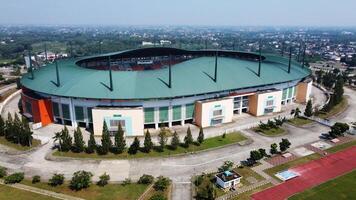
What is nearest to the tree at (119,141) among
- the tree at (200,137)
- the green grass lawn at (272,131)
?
the tree at (200,137)

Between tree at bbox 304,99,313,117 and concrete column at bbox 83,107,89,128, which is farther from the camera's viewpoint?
tree at bbox 304,99,313,117

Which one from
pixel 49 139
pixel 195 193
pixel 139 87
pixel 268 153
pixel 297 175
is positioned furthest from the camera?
pixel 139 87

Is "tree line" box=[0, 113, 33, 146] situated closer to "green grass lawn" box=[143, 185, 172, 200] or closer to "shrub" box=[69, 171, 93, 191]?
"shrub" box=[69, 171, 93, 191]

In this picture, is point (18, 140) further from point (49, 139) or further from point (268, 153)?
point (268, 153)

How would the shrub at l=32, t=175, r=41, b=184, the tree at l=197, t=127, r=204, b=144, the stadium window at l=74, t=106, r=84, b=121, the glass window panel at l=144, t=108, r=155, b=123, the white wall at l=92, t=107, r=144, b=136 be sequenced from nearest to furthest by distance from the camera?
the shrub at l=32, t=175, r=41, b=184
the tree at l=197, t=127, r=204, b=144
the white wall at l=92, t=107, r=144, b=136
the glass window panel at l=144, t=108, r=155, b=123
the stadium window at l=74, t=106, r=84, b=121

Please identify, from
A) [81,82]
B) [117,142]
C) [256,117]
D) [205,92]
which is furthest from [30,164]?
[256,117]

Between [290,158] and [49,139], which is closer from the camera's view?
[290,158]

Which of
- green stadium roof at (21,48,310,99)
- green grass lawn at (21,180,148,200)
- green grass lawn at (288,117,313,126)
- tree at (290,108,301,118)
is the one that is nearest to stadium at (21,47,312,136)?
green stadium roof at (21,48,310,99)
